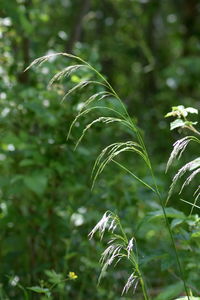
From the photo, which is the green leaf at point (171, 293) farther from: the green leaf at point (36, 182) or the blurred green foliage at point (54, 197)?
the green leaf at point (36, 182)

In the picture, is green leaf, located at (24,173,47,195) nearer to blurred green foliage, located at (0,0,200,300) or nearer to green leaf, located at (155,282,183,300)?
blurred green foliage, located at (0,0,200,300)

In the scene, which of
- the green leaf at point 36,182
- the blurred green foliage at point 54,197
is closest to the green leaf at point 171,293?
the blurred green foliage at point 54,197

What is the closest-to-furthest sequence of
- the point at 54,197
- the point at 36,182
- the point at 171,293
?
the point at 171,293
the point at 36,182
the point at 54,197

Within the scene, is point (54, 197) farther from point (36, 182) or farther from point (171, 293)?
point (171, 293)

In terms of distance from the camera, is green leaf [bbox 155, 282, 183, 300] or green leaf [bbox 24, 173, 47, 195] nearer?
green leaf [bbox 155, 282, 183, 300]

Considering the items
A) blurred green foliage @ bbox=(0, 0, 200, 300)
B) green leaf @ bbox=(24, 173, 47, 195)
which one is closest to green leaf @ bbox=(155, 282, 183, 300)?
blurred green foliage @ bbox=(0, 0, 200, 300)

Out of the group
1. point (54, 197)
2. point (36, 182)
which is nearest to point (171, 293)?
point (36, 182)

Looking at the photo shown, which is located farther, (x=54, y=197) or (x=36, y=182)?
(x=54, y=197)

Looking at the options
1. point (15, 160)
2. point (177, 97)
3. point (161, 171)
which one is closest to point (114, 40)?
point (177, 97)

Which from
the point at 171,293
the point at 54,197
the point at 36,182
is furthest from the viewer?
the point at 54,197

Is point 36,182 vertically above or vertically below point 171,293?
above

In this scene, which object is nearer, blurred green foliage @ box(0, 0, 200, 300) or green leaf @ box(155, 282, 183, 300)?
green leaf @ box(155, 282, 183, 300)

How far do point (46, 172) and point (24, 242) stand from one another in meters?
0.45

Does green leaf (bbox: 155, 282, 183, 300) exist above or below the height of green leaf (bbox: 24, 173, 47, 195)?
below
